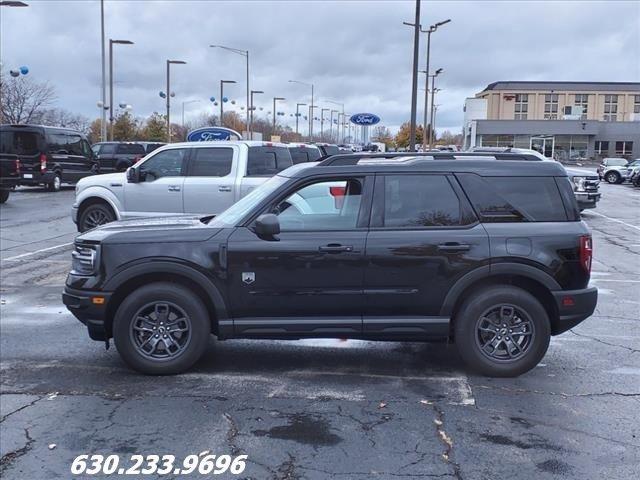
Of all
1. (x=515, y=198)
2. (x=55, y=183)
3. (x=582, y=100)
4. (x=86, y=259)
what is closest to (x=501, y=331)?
(x=515, y=198)

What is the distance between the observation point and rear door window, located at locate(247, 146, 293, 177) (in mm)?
12117

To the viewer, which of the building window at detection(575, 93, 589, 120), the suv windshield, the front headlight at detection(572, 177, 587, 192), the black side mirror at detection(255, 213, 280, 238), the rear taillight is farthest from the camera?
the building window at detection(575, 93, 589, 120)

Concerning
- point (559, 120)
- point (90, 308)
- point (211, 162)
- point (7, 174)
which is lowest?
point (90, 308)

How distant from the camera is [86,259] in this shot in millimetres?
5758

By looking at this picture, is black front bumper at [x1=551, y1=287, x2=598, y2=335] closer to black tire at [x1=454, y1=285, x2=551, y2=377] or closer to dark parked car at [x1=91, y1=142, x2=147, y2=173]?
black tire at [x1=454, y1=285, x2=551, y2=377]

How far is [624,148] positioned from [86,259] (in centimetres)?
7861

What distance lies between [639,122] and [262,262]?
78.7 meters

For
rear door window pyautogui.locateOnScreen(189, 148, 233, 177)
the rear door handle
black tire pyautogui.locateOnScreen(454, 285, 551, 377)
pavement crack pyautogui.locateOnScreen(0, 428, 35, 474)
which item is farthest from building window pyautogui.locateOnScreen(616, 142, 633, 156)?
pavement crack pyautogui.locateOnScreen(0, 428, 35, 474)

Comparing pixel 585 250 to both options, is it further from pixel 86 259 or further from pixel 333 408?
pixel 86 259

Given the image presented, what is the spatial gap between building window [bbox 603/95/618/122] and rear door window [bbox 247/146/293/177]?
3956 inches

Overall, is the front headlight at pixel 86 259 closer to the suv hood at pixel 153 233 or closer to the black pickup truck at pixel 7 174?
the suv hood at pixel 153 233

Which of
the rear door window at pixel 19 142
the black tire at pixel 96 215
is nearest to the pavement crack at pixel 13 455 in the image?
the black tire at pixel 96 215

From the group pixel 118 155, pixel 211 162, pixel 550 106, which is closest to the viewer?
pixel 211 162

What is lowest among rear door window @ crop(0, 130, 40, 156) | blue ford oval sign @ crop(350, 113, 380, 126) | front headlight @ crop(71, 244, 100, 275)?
front headlight @ crop(71, 244, 100, 275)
